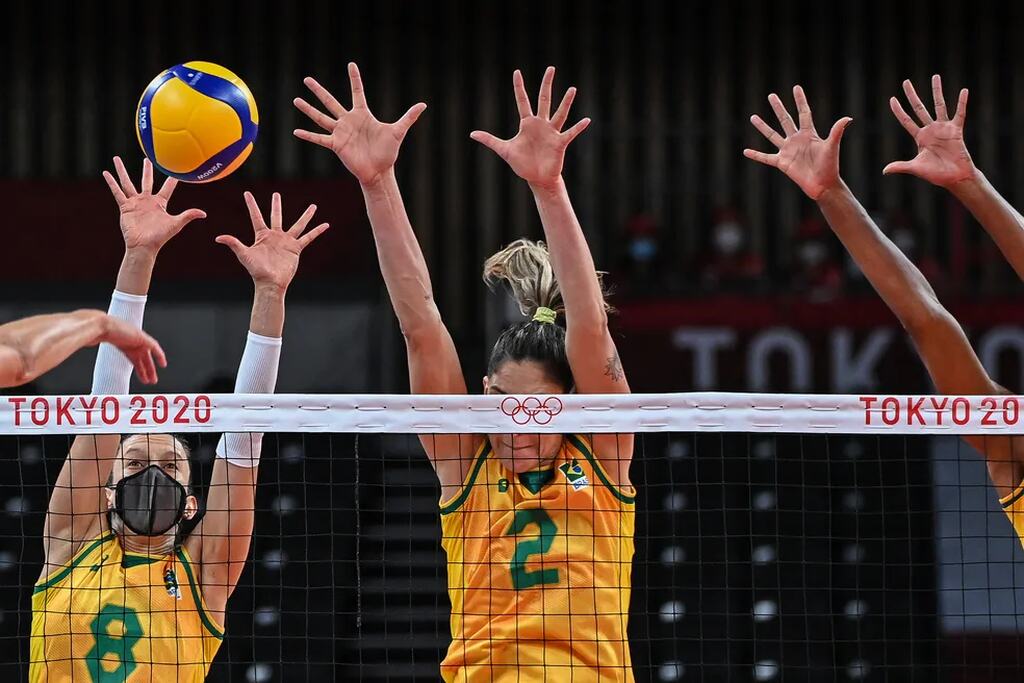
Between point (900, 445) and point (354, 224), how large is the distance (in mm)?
5310

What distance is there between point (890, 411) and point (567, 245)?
1.48 meters

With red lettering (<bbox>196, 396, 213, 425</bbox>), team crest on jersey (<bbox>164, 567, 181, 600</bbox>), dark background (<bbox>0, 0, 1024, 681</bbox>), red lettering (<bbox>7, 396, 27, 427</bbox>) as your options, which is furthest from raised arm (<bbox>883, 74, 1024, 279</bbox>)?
dark background (<bbox>0, 0, 1024, 681</bbox>)

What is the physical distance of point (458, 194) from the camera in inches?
597

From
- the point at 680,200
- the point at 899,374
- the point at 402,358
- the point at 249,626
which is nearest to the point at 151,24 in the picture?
the point at 402,358

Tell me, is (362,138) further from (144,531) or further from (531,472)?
(144,531)

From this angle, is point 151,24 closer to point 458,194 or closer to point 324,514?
point 458,194

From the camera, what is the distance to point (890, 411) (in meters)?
5.55

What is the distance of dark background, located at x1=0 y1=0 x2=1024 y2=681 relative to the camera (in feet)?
37.6

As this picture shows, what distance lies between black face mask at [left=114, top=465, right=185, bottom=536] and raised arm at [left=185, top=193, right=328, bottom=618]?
0.47 ft

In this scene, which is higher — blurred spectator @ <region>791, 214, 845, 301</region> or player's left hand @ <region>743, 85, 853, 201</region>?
blurred spectator @ <region>791, 214, 845, 301</region>

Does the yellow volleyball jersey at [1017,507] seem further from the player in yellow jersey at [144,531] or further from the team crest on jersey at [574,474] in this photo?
the player in yellow jersey at [144,531]

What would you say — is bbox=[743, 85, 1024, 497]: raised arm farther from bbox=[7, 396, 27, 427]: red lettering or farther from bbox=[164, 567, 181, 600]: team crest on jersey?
bbox=[7, 396, 27, 427]: red lettering

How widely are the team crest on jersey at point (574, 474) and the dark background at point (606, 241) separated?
5626 mm

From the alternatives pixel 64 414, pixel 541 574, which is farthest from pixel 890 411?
pixel 64 414
